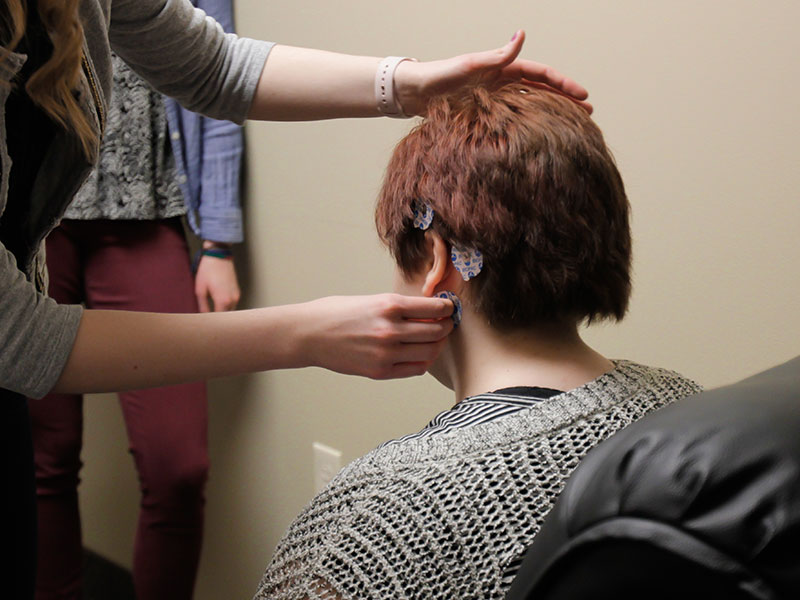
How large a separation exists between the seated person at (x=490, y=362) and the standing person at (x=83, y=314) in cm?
8

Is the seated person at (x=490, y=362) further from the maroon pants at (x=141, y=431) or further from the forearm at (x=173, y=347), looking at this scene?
the maroon pants at (x=141, y=431)

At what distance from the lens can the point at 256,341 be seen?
0.93 metres

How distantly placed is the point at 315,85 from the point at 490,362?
1.89 feet

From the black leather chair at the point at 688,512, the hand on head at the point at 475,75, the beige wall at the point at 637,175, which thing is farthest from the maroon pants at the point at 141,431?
the black leather chair at the point at 688,512

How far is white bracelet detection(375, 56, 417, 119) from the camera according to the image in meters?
1.20

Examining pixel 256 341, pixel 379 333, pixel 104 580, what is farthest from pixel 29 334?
pixel 104 580

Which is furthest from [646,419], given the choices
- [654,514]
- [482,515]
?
[482,515]

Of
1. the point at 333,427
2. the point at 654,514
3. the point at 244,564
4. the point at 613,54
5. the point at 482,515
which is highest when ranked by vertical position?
the point at 613,54

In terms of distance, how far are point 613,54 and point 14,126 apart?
884mm

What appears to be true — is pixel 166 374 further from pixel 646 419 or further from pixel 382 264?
pixel 382 264

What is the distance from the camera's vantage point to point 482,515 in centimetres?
69

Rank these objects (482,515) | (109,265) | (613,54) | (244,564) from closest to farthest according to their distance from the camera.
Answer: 1. (482,515)
2. (613,54)
3. (109,265)
4. (244,564)

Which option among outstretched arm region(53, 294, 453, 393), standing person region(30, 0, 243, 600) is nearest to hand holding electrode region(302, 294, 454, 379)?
outstretched arm region(53, 294, 453, 393)

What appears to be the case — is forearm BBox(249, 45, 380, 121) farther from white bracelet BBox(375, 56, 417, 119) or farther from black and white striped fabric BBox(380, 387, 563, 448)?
black and white striped fabric BBox(380, 387, 563, 448)
